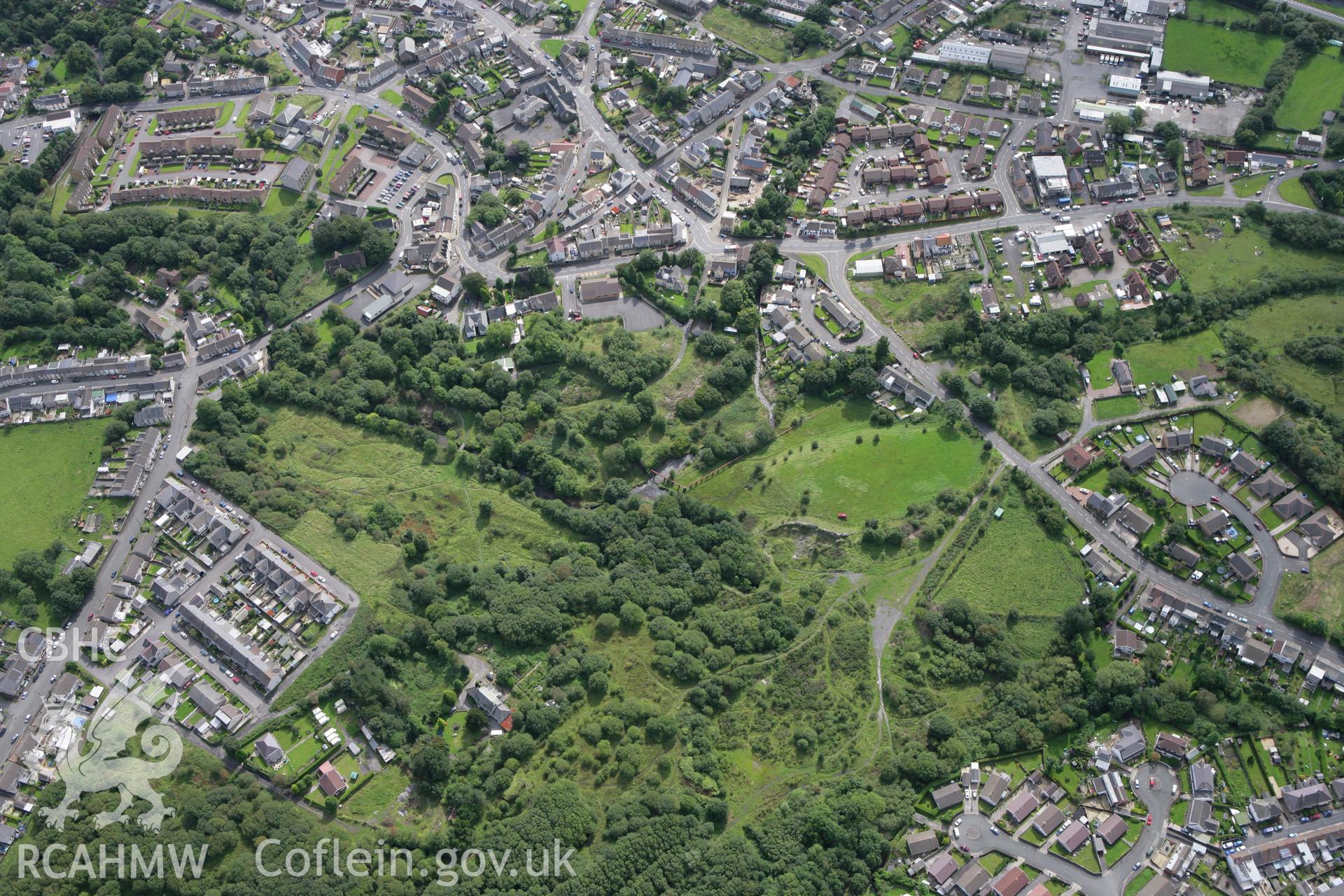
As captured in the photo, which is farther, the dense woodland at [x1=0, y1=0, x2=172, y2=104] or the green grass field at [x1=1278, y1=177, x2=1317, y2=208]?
the dense woodland at [x1=0, y1=0, x2=172, y2=104]

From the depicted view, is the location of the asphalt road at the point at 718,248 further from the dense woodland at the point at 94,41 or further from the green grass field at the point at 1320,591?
the dense woodland at the point at 94,41

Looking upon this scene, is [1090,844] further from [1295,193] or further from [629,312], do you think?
[1295,193]

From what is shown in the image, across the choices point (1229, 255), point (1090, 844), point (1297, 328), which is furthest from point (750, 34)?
point (1090, 844)

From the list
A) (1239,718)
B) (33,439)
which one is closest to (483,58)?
(33,439)

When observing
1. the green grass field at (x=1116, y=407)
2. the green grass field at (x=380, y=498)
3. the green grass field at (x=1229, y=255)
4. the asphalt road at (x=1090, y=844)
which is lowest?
the asphalt road at (x=1090, y=844)
